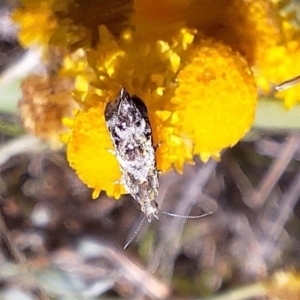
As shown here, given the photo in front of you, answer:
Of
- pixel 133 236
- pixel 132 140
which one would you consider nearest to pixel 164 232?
pixel 133 236

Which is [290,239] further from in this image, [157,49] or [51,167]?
[157,49]

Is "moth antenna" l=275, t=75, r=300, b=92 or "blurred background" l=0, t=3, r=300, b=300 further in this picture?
"blurred background" l=0, t=3, r=300, b=300

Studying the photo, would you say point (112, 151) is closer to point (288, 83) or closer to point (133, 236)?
point (288, 83)

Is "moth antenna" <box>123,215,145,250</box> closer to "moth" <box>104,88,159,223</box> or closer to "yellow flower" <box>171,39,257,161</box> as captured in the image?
"moth" <box>104,88,159,223</box>

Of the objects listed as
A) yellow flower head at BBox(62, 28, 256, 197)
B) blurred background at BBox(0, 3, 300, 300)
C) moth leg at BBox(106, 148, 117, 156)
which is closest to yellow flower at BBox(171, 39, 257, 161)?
yellow flower head at BBox(62, 28, 256, 197)

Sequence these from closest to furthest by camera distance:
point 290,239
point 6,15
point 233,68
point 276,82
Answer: point 233,68
point 276,82
point 6,15
point 290,239

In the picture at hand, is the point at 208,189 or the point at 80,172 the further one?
the point at 208,189

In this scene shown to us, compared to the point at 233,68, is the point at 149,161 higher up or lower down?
lower down

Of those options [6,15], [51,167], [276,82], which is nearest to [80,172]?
[276,82]
